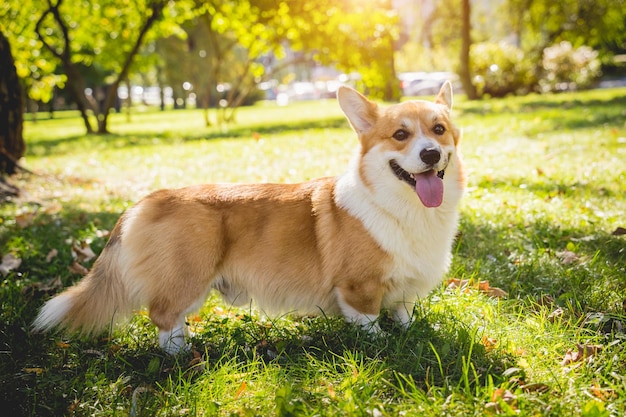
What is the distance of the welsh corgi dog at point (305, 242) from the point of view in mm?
2859

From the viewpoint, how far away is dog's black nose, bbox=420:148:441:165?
2.80 m

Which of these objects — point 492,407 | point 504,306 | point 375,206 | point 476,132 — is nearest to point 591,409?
point 492,407

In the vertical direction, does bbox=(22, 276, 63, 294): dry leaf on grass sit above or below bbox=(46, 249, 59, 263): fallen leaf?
below

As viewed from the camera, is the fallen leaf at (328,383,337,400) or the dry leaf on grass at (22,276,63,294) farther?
the dry leaf on grass at (22,276,63,294)

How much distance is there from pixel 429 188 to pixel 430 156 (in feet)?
0.61

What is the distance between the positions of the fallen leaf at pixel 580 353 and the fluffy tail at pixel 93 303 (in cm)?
230

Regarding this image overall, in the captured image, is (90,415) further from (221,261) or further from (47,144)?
(47,144)

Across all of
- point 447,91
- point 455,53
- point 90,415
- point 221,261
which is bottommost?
point 90,415

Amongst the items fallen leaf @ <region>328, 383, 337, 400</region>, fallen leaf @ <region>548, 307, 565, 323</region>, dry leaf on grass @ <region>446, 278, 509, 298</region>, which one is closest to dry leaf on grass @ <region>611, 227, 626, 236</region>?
dry leaf on grass @ <region>446, 278, 509, 298</region>

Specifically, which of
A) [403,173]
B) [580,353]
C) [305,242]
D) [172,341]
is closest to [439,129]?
[403,173]

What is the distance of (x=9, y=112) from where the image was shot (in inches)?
277

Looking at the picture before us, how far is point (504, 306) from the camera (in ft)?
10.2

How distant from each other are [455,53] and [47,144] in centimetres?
2110

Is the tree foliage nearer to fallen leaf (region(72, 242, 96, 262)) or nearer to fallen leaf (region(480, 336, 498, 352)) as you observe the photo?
fallen leaf (region(72, 242, 96, 262))
